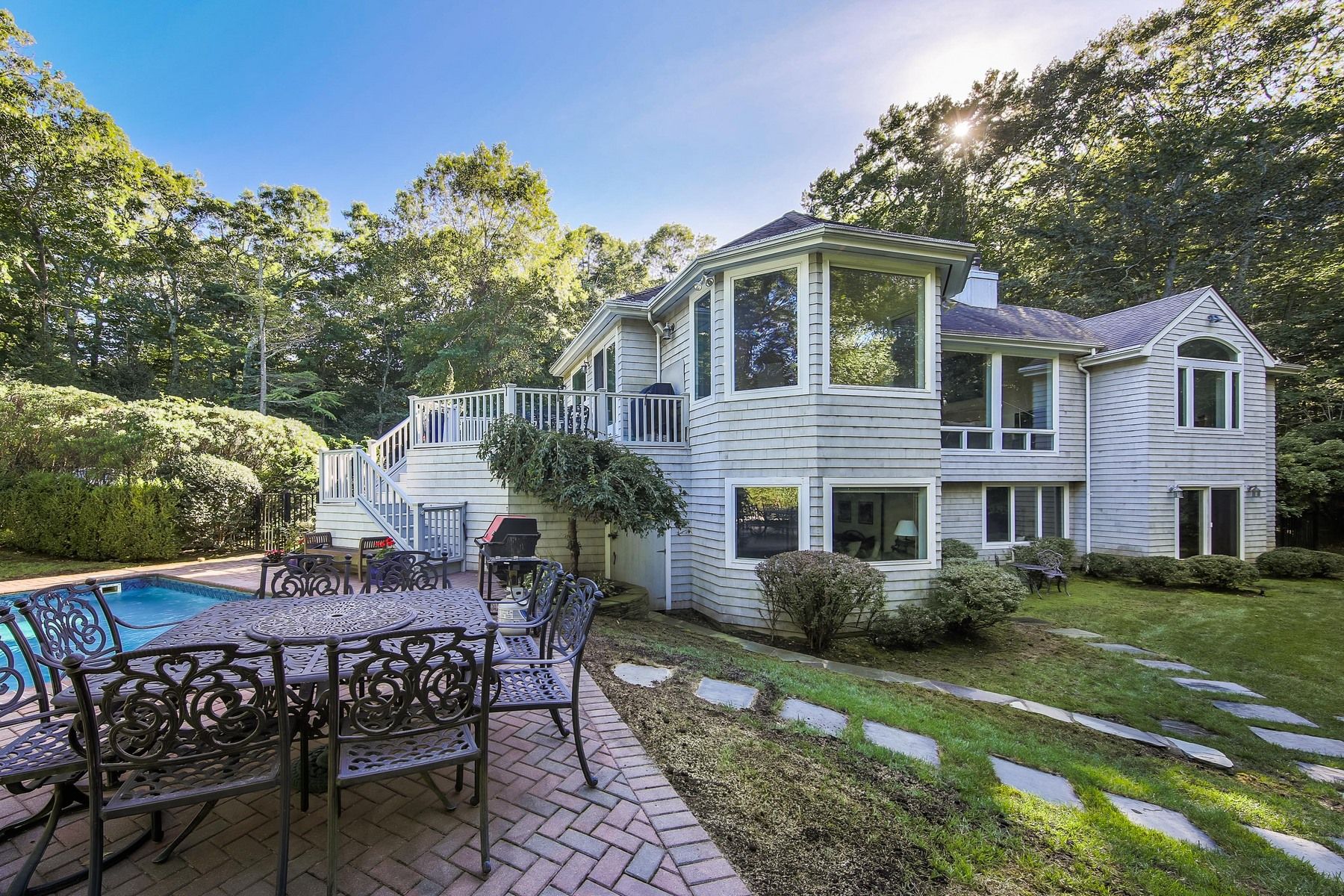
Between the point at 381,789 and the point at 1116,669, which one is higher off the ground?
the point at 381,789

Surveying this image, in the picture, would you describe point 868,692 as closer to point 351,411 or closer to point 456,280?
point 456,280

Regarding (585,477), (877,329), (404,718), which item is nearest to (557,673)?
(404,718)

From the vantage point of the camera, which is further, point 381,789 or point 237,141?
point 237,141

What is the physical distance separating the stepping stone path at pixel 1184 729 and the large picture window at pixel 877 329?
14.5ft

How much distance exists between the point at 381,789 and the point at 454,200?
22.5 meters

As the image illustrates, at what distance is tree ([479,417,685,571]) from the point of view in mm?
6492

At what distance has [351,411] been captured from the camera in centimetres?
2466

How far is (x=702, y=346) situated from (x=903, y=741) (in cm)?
601

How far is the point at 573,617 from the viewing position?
312 centimetres

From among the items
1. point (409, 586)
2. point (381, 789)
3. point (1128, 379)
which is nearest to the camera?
point (381, 789)

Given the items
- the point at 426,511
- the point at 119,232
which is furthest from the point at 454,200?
the point at 426,511

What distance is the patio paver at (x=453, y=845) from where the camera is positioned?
1921 millimetres

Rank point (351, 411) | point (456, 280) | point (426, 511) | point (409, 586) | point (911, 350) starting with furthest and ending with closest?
point (351, 411)
point (456, 280)
point (426, 511)
point (911, 350)
point (409, 586)

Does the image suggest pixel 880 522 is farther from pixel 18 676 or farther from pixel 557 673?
pixel 18 676
